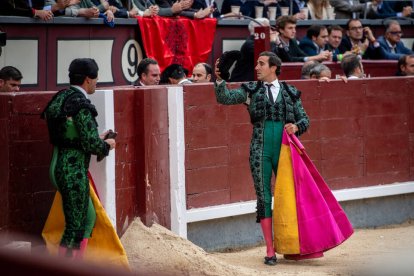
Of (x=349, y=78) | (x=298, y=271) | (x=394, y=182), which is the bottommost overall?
(x=298, y=271)

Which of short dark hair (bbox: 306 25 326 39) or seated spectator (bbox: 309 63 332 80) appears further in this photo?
short dark hair (bbox: 306 25 326 39)

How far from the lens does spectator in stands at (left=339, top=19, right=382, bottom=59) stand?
11.9 m

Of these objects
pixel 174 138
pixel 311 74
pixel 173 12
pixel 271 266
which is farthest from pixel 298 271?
pixel 173 12

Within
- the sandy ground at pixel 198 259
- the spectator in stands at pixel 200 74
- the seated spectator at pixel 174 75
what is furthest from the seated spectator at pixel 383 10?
the sandy ground at pixel 198 259

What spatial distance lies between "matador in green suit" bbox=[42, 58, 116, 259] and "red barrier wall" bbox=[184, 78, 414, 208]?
86.6 inches

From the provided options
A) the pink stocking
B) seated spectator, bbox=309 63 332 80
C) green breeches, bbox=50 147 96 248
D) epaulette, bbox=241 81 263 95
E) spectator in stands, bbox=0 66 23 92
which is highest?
seated spectator, bbox=309 63 332 80

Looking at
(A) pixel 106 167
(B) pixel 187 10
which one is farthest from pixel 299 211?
(B) pixel 187 10

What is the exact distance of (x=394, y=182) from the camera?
9656mm

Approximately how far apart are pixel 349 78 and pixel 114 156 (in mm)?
3630

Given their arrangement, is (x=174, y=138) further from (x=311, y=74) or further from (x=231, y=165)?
(x=311, y=74)

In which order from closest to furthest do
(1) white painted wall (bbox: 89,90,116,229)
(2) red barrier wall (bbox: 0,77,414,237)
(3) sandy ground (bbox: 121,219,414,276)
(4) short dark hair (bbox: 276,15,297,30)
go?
(2) red barrier wall (bbox: 0,77,414,237), (3) sandy ground (bbox: 121,219,414,276), (1) white painted wall (bbox: 89,90,116,229), (4) short dark hair (bbox: 276,15,297,30)

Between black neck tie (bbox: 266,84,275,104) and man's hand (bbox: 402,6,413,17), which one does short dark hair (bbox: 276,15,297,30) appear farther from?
man's hand (bbox: 402,6,413,17)

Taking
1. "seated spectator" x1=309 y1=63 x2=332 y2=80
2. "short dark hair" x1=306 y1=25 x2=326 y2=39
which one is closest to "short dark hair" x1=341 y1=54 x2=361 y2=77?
"seated spectator" x1=309 y1=63 x2=332 y2=80

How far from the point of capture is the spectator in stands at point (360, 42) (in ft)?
39.1
